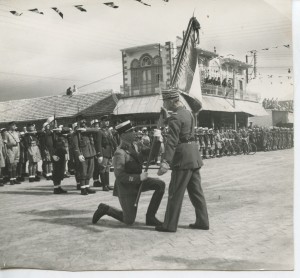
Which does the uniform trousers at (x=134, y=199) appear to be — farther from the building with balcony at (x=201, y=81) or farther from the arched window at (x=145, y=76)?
the arched window at (x=145, y=76)

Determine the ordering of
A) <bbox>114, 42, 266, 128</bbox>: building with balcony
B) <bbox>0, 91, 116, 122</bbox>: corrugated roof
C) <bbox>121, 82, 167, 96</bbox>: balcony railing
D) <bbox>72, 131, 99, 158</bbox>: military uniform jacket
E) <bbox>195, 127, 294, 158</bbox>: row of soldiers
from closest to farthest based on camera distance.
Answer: <bbox>114, 42, 266, 128</bbox>: building with balcony → <bbox>72, 131, 99, 158</bbox>: military uniform jacket → <bbox>121, 82, 167, 96</bbox>: balcony railing → <bbox>195, 127, 294, 158</bbox>: row of soldiers → <bbox>0, 91, 116, 122</bbox>: corrugated roof

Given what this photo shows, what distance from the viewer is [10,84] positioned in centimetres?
619

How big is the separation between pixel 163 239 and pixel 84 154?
137 inches

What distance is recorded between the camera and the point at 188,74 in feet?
18.7

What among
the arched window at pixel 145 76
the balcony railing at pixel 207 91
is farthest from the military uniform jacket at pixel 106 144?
the arched window at pixel 145 76

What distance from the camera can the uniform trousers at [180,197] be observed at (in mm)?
4488

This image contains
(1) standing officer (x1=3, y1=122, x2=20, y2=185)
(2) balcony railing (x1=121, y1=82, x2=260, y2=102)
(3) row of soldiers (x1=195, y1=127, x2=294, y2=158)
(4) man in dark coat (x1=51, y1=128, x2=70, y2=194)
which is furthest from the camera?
(3) row of soldiers (x1=195, y1=127, x2=294, y2=158)

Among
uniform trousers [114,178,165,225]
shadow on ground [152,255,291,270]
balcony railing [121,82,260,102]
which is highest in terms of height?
balcony railing [121,82,260,102]

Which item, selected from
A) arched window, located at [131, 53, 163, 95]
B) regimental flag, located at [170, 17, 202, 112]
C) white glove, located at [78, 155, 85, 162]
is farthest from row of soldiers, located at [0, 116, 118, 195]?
regimental flag, located at [170, 17, 202, 112]

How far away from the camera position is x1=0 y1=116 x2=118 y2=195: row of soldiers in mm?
7434

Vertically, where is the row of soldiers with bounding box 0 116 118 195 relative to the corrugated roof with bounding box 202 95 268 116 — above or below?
below

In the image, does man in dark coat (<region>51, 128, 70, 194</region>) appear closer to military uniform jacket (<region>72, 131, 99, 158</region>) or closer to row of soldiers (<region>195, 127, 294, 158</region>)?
military uniform jacket (<region>72, 131, 99, 158</region>)

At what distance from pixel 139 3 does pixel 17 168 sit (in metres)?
5.94
